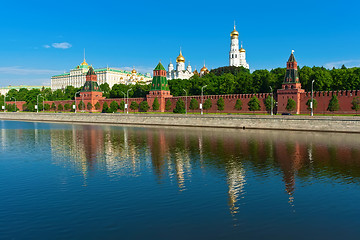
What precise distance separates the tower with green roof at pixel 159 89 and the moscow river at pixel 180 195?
4744cm

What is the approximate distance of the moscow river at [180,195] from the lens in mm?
9438

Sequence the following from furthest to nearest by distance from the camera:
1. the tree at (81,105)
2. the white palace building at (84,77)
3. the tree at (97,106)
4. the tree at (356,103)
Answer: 1. the white palace building at (84,77)
2. the tree at (81,105)
3. the tree at (97,106)
4. the tree at (356,103)

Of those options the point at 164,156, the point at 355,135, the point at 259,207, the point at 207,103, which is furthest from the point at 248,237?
the point at 207,103

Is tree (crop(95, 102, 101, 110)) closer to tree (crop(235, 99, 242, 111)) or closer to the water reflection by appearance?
tree (crop(235, 99, 242, 111))

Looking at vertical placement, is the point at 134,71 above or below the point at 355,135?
above

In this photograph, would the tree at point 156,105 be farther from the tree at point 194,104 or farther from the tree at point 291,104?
the tree at point 291,104

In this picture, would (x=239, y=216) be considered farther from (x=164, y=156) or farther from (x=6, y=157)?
(x=6, y=157)

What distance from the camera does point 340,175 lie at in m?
16.1

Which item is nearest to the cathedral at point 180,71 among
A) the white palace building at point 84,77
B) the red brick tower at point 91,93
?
the white palace building at point 84,77

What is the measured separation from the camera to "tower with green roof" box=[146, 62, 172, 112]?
69.9 m

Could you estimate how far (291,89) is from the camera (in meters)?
53.8

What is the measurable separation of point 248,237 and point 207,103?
54.2m

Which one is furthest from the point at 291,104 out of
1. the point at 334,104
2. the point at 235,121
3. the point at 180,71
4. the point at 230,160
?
the point at 180,71

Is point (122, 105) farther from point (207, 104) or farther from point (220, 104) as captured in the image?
point (220, 104)
